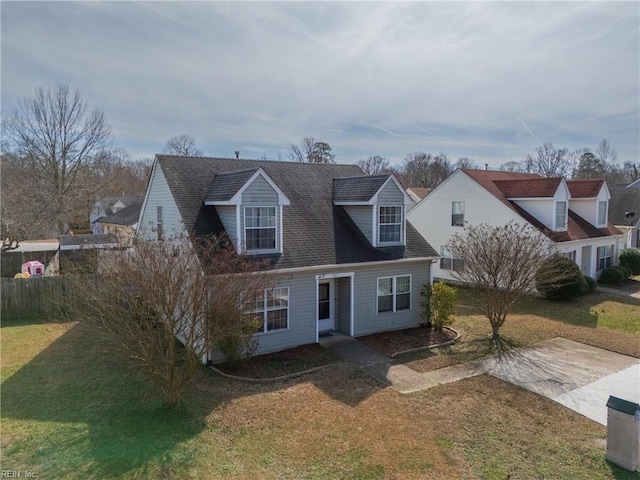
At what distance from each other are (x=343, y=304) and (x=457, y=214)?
1313cm

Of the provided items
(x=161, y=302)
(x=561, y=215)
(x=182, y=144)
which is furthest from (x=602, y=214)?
(x=182, y=144)

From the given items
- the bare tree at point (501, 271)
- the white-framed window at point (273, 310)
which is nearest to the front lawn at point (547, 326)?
the bare tree at point (501, 271)

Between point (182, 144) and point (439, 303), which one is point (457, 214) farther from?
point (182, 144)

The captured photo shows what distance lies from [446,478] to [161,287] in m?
6.30

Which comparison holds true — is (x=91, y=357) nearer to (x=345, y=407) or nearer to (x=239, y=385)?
(x=239, y=385)

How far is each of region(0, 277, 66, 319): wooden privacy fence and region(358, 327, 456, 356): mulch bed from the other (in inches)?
507

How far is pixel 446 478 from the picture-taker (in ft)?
21.2

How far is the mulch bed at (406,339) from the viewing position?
13.1m

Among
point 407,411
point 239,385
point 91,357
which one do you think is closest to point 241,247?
point 239,385

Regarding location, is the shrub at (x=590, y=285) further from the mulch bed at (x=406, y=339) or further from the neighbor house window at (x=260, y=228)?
the neighbor house window at (x=260, y=228)

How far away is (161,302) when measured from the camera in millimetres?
8195

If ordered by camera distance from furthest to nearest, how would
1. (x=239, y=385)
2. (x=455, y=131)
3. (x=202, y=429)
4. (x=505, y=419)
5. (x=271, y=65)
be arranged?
(x=455, y=131) < (x=271, y=65) < (x=239, y=385) < (x=505, y=419) < (x=202, y=429)

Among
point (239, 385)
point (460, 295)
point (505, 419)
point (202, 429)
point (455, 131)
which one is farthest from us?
point (455, 131)

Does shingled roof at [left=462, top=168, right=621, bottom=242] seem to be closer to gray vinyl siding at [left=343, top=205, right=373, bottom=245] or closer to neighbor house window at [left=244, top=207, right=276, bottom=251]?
gray vinyl siding at [left=343, top=205, right=373, bottom=245]
